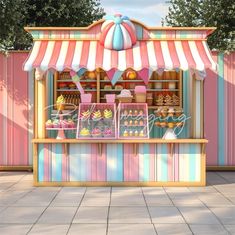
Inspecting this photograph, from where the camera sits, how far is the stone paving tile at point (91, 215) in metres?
6.81

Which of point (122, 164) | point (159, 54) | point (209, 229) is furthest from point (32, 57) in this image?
point (209, 229)

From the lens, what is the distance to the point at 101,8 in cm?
1762

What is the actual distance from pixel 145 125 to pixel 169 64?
1.51 metres

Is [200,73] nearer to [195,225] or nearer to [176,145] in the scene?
[176,145]

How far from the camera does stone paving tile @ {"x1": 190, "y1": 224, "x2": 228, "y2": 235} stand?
242 inches

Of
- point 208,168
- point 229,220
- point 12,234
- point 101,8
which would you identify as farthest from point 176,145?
point 101,8

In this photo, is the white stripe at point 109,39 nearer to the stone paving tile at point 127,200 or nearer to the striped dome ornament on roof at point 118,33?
the striped dome ornament on roof at point 118,33

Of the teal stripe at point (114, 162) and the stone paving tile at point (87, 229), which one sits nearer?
the stone paving tile at point (87, 229)

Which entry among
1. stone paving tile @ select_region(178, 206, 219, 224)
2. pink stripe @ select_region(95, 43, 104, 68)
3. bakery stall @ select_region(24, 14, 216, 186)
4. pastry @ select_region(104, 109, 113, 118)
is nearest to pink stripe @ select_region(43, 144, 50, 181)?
bakery stall @ select_region(24, 14, 216, 186)

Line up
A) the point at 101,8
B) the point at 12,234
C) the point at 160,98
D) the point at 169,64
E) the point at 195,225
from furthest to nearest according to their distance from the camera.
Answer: the point at 101,8, the point at 160,98, the point at 169,64, the point at 195,225, the point at 12,234

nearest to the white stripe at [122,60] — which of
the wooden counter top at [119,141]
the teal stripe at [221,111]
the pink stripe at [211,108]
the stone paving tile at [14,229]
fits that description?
the wooden counter top at [119,141]

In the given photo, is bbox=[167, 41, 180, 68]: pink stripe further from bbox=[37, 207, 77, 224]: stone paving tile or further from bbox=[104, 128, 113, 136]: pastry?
bbox=[37, 207, 77, 224]: stone paving tile

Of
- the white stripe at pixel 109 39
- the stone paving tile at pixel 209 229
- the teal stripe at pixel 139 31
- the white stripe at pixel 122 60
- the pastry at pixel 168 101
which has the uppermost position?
the teal stripe at pixel 139 31

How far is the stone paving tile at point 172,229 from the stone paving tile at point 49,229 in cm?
125
